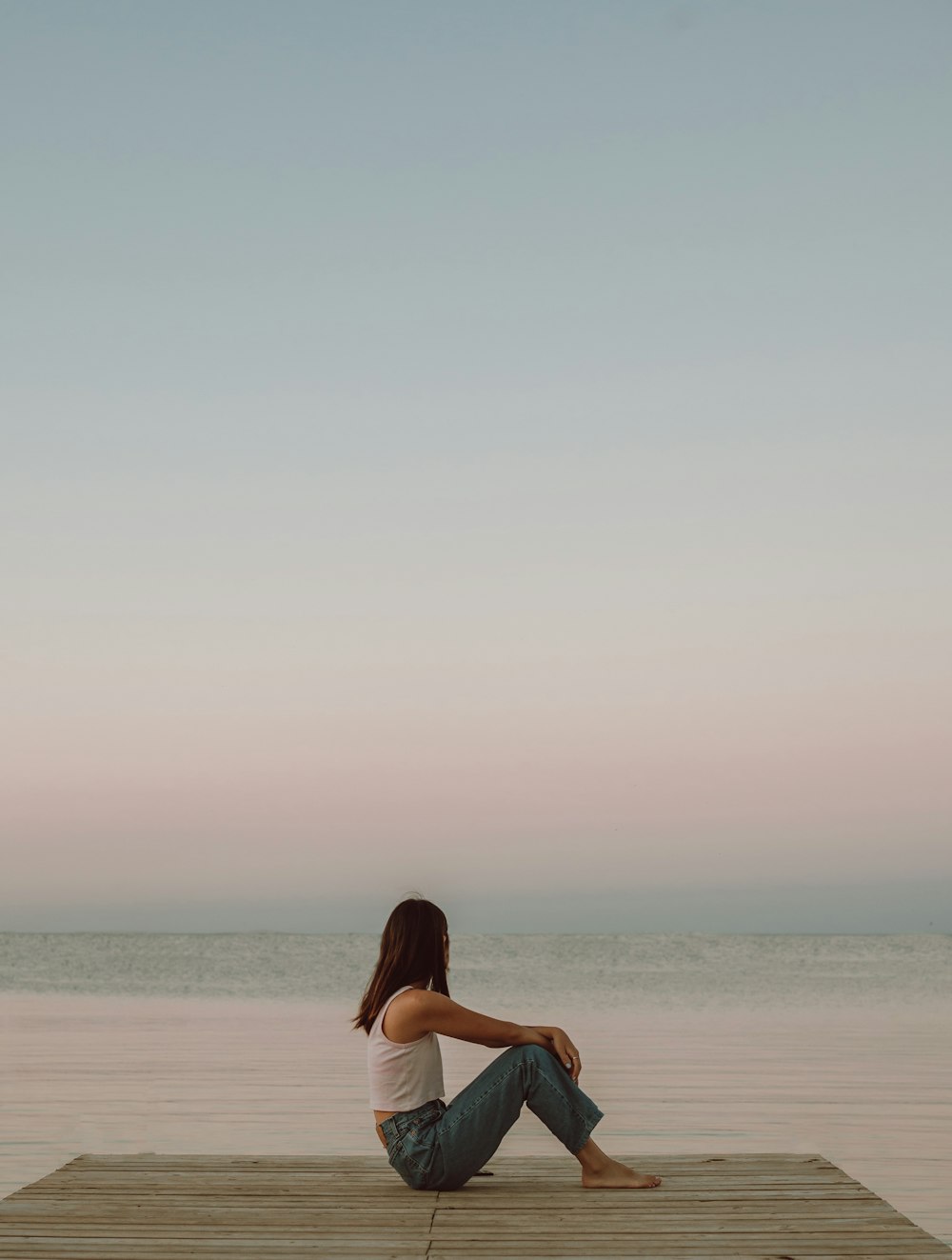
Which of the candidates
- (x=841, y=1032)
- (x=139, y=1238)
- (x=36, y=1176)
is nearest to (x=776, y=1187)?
(x=139, y=1238)

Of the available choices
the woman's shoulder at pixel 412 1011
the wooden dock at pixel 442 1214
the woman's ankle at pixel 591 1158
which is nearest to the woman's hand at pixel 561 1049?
the woman's ankle at pixel 591 1158

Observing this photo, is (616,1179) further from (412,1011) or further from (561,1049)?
(412,1011)

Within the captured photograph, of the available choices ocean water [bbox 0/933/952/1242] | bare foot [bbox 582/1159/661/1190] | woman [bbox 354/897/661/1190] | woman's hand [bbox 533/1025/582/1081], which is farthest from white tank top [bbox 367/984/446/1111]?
ocean water [bbox 0/933/952/1242]

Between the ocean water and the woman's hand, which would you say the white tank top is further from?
the ocean water

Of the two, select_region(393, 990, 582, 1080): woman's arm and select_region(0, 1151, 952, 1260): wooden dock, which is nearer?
select_region(0, 1151, 952, 1260): wooden dock

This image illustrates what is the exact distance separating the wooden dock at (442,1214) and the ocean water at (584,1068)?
0.67 meters

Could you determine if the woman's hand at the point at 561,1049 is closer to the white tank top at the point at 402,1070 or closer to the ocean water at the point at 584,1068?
the white tank top at the point at 402,1070

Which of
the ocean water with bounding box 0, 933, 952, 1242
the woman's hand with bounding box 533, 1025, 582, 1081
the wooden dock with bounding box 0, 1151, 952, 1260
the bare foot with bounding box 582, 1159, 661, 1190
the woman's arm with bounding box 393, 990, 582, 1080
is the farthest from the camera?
the ocean water with bounding box 0, 933, 952, 1242

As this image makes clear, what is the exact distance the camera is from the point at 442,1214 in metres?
5.15

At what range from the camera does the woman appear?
5.27 m

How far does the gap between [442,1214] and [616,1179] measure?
0.78 metres

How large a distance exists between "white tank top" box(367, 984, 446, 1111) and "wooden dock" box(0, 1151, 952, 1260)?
387 millimetres

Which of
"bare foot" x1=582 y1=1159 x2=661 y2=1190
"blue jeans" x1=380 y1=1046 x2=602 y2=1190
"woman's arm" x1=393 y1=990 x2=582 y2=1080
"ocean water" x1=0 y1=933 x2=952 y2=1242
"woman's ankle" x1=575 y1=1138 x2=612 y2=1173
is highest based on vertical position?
"woman's arm" x1=393 y1=990 x2=582 y2=1080

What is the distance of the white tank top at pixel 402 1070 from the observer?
17.6 feet
